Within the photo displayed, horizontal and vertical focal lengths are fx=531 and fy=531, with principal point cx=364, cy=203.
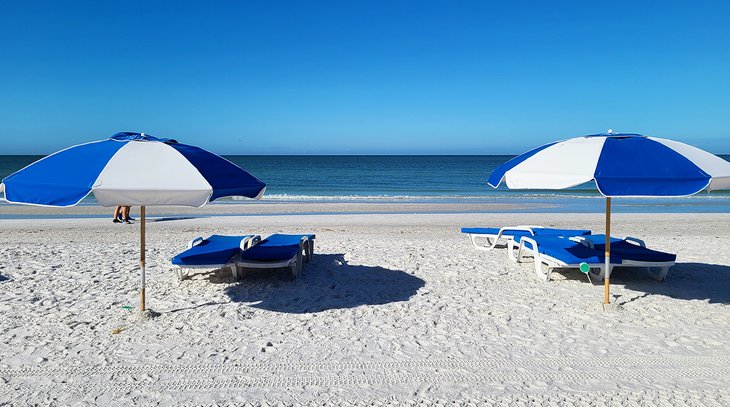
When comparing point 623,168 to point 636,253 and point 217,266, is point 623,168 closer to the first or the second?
point 636,253

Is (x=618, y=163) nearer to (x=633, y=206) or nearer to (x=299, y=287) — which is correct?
(x=299, y=287)

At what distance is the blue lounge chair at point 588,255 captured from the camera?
7.07 m

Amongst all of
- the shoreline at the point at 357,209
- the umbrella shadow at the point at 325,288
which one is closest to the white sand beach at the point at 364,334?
the umbrella shadow at the point at 325,288

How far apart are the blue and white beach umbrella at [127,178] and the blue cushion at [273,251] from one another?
210 centimetres

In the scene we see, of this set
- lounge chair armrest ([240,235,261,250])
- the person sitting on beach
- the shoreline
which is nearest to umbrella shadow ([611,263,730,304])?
lounge chair armrest ([240,235,261,250])

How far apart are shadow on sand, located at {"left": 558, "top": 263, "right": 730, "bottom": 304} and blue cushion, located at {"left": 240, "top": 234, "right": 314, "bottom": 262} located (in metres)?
3.99

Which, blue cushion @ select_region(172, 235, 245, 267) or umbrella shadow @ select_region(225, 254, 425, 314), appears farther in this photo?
blue cushion @ select_region(172, 235, 245, 267)

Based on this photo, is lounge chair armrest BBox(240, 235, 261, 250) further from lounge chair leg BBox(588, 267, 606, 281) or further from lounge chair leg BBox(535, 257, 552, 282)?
lounge chair leg BBox(588, 267, 606, 281)

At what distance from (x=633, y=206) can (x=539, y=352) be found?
1963 cm

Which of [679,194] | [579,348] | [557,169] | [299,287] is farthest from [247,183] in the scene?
[679,194]

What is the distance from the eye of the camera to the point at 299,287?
708 cm

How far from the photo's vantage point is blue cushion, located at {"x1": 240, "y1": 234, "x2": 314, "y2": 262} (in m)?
7.18

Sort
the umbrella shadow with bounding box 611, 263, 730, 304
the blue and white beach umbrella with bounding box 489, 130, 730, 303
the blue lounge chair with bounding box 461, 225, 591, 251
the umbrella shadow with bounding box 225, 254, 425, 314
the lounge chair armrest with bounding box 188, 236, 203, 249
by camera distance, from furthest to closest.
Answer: the blue lounge chair with bounding box 461, 225, 591, 251 → the lounge chair armrest with bounding box 188, 236, 203, 249 → the umbrella shadow with bounding box 611, 263, 730, 304 → the umbrella shadow with bounding box 225, 254, 425, 314 → the blue and white beach umbrella with bounding box 489, 130, 730, 303

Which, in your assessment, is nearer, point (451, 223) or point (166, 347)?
point (166, 347)
